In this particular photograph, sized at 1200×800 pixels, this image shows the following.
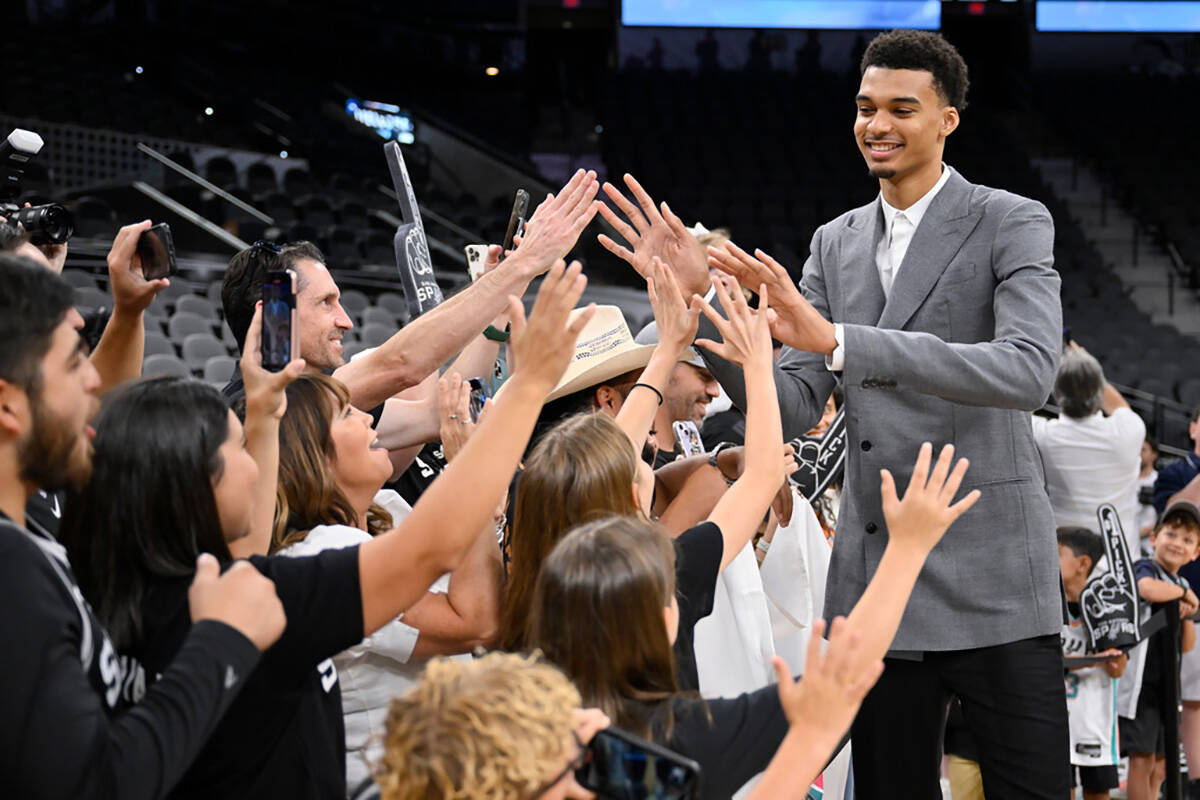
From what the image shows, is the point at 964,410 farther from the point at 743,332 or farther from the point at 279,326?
the point at 279,326

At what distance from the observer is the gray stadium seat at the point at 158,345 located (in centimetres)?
620

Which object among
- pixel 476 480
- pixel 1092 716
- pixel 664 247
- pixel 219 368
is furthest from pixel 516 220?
pixel 219 368

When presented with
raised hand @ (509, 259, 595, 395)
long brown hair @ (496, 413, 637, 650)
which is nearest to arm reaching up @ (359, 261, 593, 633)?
raised hand @ (509, 259, 595, 395)

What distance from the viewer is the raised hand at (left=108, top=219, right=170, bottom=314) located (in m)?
2.17

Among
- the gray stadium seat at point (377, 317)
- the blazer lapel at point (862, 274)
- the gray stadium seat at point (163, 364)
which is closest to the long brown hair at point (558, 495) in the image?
the blazer lapel at point (862, 274)

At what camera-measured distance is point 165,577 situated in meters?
1.51

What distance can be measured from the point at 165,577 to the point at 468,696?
0.47 m

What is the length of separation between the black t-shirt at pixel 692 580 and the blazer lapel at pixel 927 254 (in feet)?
1.65

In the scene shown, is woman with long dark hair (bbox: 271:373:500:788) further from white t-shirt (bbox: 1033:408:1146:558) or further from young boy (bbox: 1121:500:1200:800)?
white t-shirt (bbox: 1033:408:1146:558)

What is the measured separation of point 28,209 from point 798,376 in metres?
1.49

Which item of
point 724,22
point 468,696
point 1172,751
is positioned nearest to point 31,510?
point 468,696

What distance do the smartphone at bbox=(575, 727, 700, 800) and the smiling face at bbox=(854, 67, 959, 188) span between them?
1.23m

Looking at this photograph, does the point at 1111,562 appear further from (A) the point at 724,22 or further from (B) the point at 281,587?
(A) the point at 724,22

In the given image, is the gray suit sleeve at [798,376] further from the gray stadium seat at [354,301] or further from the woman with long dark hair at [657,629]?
the gray stadium seat at [354,301]
